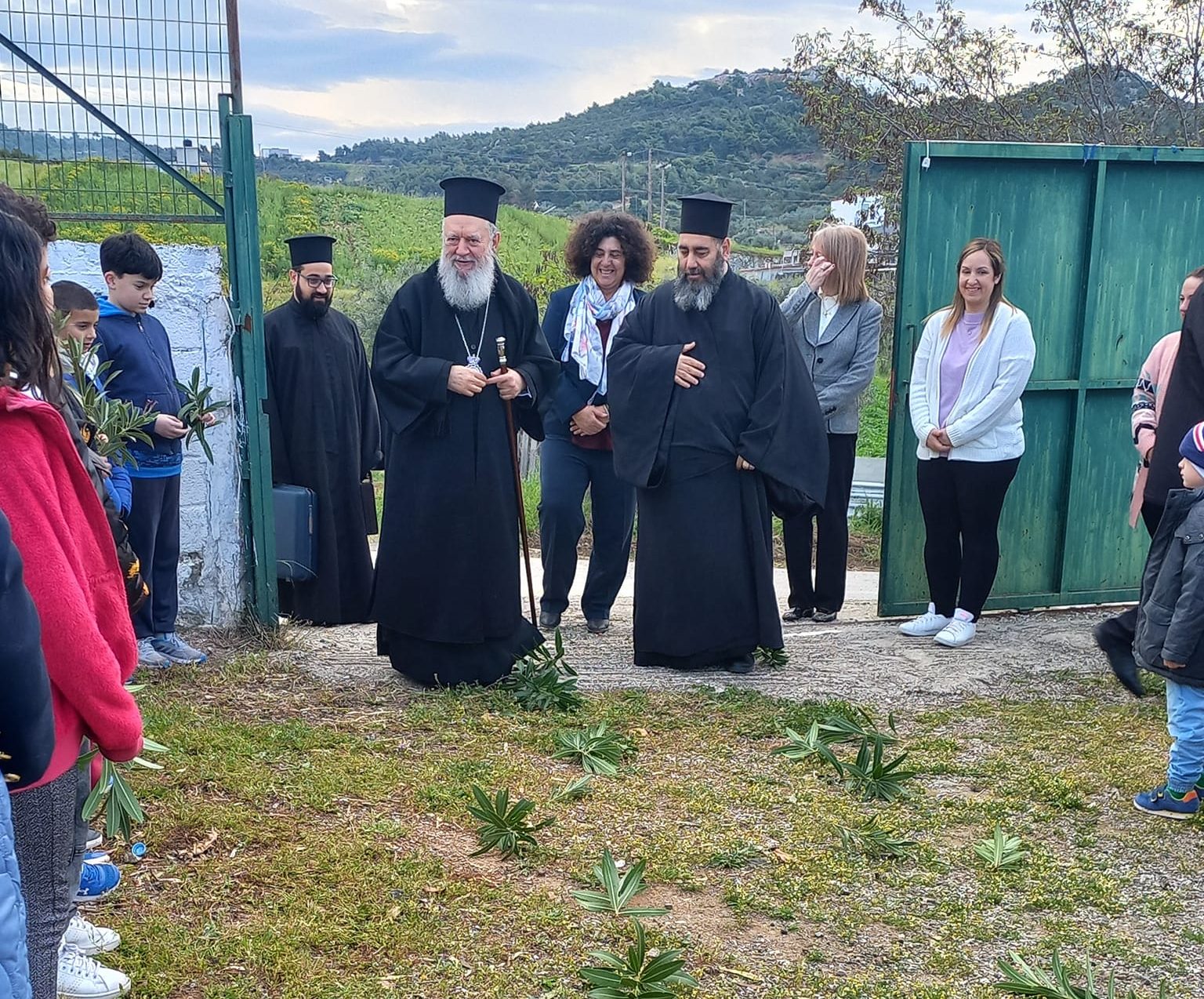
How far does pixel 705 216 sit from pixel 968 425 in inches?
65.1

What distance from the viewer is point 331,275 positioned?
23.6ft

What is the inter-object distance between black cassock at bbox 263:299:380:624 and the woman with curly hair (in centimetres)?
115

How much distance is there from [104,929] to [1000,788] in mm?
2910

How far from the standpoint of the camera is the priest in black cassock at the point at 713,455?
583 centimetres

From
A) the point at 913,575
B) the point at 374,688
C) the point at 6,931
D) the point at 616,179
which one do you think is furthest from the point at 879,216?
the point at 616,179

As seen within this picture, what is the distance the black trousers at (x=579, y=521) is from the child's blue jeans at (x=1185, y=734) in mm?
3233

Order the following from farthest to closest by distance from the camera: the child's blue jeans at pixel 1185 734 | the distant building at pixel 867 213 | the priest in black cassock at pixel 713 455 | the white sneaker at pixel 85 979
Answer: the distant building at pixel 867 213 → the priest in black cassock at pixel 713 455 → the child's blue jeans at pixel 1185 734 → the white sneaker at pixel 85 979

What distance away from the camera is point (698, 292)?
5.92 m

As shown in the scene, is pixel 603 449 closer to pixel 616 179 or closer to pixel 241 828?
pixel 241 828

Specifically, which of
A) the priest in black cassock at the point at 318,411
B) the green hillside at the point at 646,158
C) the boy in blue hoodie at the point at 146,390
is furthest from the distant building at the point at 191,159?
the green hillside at the point at 646,158

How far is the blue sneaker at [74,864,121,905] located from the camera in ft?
11.2

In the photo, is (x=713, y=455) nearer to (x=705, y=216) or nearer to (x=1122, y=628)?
(x=705, y=216)

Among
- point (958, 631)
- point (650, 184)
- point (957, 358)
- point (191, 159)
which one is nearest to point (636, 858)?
point (958, 631)

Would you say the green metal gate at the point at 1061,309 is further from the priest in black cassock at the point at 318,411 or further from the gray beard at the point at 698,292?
the priest in black cassock at the point at 318,411
